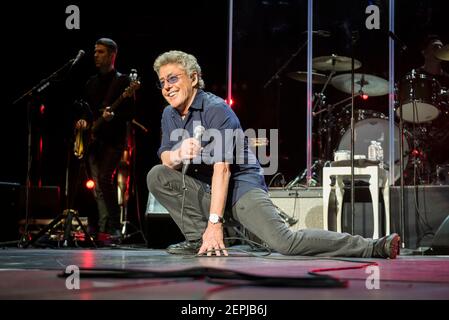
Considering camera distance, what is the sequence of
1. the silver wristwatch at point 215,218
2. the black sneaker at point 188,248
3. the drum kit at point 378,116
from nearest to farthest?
the silver wristwatch at point 215,218
the black sneaker at point 188,248
the drum kit at point 378,116

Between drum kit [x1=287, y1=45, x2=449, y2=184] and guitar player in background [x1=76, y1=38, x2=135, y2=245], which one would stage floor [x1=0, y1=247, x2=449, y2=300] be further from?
drum kit [x1=287, y1=45, x2=449, y2=184]

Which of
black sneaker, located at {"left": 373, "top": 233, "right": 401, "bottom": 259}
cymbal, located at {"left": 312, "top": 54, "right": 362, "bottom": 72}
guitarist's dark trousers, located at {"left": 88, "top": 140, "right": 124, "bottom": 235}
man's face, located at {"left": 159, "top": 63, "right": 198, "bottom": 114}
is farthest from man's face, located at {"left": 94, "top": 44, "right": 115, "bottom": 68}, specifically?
black sneaker, located at {"left": 373, "top": 233, "right": 401, "bottom": 259}

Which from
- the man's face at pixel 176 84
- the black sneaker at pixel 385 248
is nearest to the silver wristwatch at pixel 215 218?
the man's face at pixel 176 84

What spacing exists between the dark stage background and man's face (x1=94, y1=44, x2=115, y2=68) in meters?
0.76

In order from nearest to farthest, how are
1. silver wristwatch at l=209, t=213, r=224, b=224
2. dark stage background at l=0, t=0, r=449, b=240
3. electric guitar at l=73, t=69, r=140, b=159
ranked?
silver wristwatch at l=209, t=213, r=224, b=224
electric guitar at l=73, t=69, r=140, b=159
dark stage background at l=0, t=0, r=449, b=240

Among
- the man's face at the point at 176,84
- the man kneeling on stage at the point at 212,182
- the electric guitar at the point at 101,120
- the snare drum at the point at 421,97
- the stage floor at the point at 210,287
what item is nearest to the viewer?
the stage floor at the point at 210,287

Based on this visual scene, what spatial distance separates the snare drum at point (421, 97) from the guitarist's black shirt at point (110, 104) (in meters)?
2.70

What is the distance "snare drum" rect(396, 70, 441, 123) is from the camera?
598cm

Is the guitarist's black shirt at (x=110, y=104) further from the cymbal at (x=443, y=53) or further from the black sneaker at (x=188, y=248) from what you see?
the cymbal at (x=443, y=53)

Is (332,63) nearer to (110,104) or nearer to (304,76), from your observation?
(304,76)

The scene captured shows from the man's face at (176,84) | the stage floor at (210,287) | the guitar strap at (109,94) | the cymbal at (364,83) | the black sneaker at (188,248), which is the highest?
the cymbal at (364,83)

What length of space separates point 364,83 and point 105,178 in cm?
276

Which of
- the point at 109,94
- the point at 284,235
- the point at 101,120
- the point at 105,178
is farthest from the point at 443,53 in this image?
the point at 284,235

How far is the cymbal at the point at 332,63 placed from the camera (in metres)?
5.89
